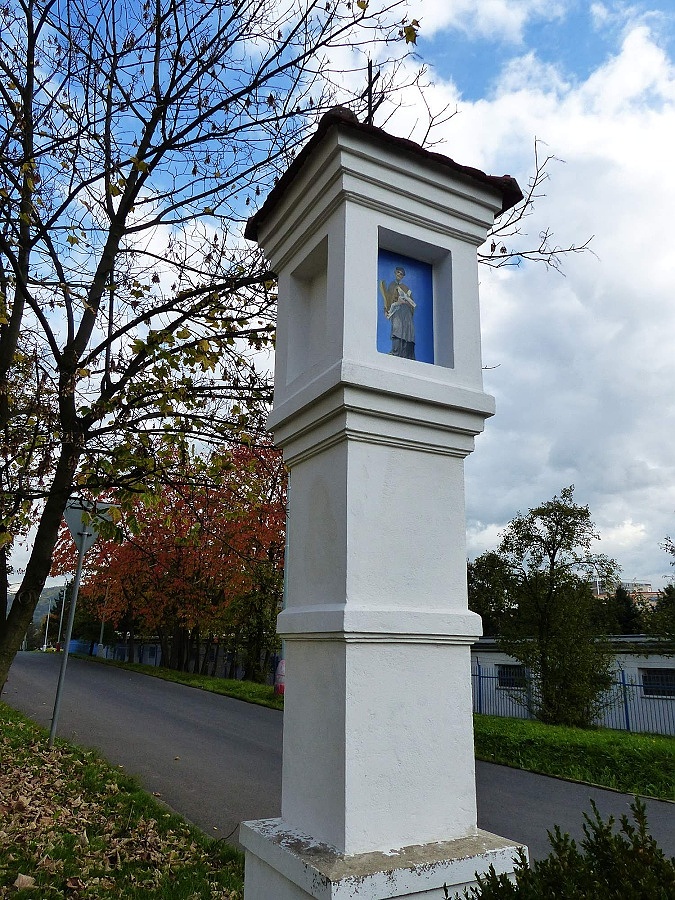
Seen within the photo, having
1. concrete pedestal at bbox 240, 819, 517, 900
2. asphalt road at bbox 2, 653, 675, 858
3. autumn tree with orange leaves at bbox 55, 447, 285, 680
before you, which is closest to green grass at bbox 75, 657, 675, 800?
asphalt road at bbox 2, 653, 675, 858

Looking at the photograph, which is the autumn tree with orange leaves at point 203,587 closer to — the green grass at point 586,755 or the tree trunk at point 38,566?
the green grass at point 586,755

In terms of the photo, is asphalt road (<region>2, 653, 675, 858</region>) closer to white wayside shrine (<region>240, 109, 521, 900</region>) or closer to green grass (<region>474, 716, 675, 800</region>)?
green grass (<region>474, 716, 675, 800</region>)

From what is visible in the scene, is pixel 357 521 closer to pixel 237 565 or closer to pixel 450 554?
pixel 450 554

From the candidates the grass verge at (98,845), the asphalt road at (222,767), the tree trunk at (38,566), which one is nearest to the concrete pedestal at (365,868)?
the grass verge at (98,845)

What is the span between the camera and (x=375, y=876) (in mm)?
2281

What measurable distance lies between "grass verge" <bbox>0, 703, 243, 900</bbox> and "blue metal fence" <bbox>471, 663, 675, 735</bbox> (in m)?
11.8

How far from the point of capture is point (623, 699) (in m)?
17.5

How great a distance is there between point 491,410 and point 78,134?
4.22m

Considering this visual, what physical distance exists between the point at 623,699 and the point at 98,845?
1553 centimetres

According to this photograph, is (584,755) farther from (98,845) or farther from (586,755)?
(98,845)

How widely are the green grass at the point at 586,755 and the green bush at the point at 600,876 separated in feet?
26.2

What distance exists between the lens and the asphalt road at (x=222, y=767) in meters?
7.38

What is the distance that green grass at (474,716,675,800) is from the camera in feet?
30.9

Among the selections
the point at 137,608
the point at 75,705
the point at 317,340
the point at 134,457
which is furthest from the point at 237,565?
the point at 317,340
